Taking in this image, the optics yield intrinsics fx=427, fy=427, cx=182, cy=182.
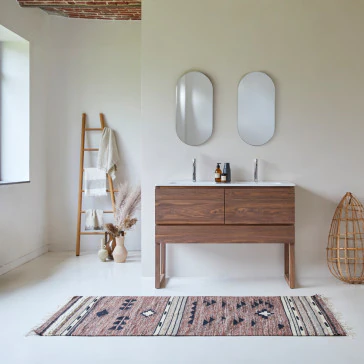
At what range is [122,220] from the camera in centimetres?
456

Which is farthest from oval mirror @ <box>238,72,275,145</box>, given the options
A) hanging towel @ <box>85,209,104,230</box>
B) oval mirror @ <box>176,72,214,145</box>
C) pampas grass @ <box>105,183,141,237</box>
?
hanging towel @ <box>85,209,104,230</box>

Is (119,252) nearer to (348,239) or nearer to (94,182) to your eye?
(94,182)

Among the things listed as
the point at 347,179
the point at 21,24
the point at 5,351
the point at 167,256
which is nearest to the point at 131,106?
the point at 21,24

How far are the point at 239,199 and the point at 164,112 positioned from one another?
111 centimetres

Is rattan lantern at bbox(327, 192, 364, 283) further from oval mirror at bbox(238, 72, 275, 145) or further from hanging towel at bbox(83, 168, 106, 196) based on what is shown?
hanging towel at bbox(83, 168, 106, 196)

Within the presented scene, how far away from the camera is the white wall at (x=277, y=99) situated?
3857 mm

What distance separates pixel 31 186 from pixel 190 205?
6.99ft

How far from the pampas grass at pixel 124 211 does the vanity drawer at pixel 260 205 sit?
143 cm

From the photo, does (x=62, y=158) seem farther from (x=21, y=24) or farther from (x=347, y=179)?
(x=347, y=179)

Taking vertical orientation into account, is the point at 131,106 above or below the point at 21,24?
below

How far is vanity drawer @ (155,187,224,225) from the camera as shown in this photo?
351 centimetres

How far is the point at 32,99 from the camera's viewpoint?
15.6ft

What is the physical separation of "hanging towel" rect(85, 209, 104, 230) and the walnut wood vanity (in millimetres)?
1623

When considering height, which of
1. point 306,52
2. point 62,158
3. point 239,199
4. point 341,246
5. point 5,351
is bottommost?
point 5,351
